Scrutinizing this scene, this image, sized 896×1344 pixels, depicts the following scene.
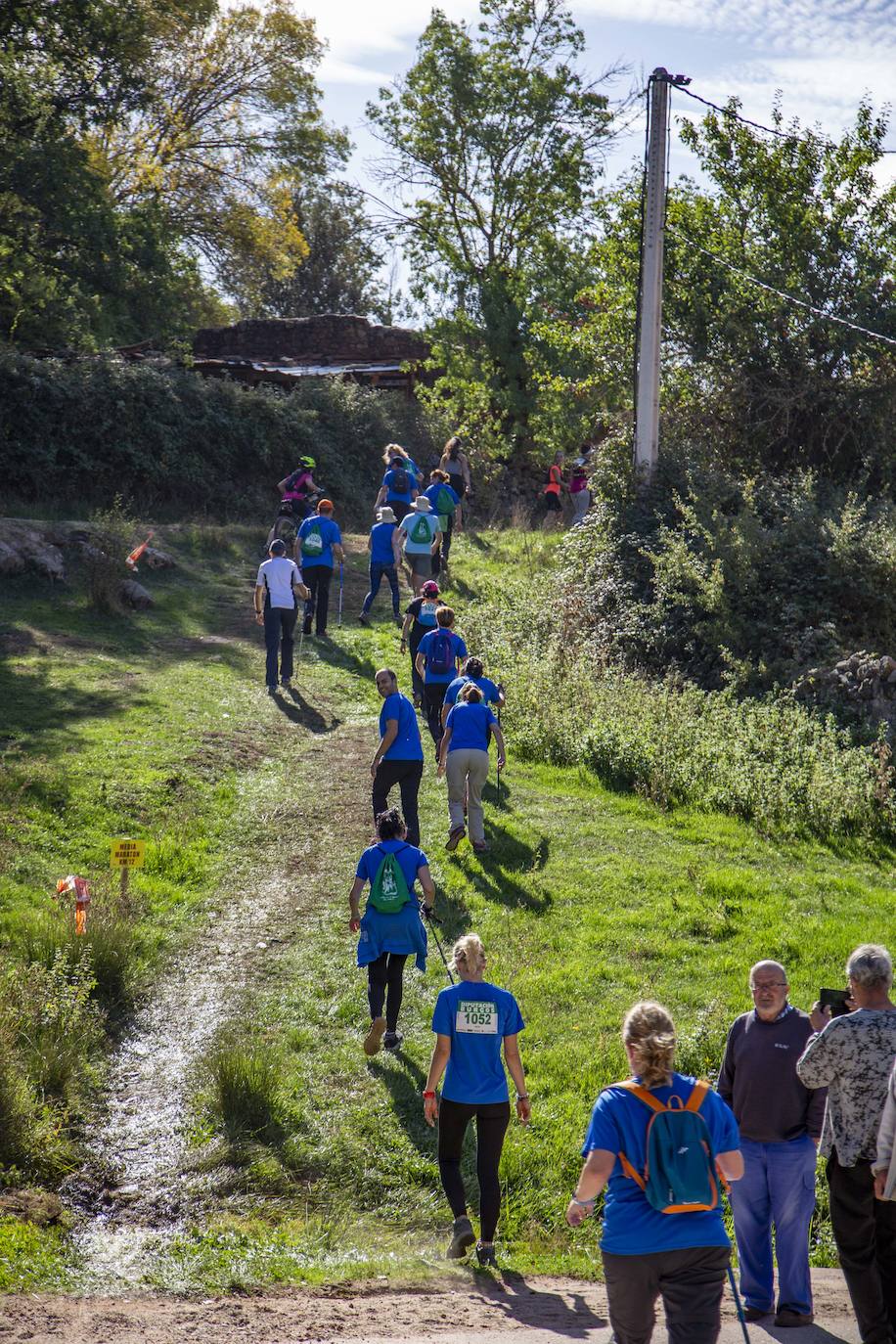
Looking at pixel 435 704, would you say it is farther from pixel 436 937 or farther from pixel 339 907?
pixel 436 937

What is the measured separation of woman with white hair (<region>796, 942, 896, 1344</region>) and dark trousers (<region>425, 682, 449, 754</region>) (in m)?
7.60

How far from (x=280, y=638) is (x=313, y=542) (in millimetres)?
1534

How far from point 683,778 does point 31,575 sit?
10.7 m

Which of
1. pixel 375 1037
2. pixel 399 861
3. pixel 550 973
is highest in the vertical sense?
pixel 399 861

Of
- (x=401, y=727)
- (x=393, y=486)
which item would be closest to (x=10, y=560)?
(x=393, y=486)

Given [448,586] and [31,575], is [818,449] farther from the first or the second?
[31,575]

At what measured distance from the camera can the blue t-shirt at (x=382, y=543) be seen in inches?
720

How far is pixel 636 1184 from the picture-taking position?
4.37 m

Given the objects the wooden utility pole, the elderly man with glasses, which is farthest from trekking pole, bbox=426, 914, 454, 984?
the wooden utility pole

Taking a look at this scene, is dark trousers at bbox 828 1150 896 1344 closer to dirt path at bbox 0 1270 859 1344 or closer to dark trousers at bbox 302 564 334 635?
dirt path at bbox 0 1270 859 1344

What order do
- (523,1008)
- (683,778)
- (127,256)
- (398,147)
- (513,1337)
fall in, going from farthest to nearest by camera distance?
1. (398,147)
2. (127,256)
3. (683,778)
4. (523,1008)
5. (513,1337)

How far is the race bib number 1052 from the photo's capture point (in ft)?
21.0

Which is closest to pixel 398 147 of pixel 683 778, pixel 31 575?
pixel 31 575

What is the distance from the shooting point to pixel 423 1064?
839 centimetres
